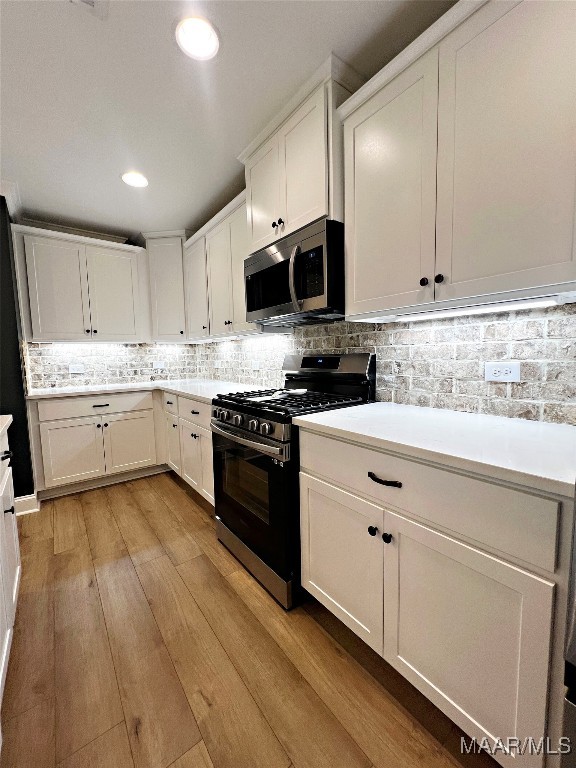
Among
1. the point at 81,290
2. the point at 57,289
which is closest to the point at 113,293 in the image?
the point at 81,290

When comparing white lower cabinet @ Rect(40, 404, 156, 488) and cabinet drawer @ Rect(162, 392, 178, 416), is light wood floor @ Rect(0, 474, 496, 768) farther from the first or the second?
cabinet drawer @ Rect(162, 392, 178, 416)

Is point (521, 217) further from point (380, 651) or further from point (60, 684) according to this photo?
point (60, 684)

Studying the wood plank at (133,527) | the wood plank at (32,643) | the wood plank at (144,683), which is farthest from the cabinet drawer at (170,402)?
the wood plank at (144,683)

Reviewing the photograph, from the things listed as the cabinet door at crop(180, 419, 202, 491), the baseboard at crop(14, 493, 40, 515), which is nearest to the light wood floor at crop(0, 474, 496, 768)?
the cabinet door at crop(180, 419, 202, 491)

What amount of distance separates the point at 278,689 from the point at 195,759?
12.9 inches

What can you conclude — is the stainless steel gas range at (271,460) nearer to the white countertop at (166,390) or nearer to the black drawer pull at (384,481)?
the black drawer pull at (384,481)

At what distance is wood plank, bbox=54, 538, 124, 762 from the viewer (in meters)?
1.10

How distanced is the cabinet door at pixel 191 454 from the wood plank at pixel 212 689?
912 millimetres

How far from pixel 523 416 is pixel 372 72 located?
1772 millimetres

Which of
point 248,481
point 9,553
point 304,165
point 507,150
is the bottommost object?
point 9,553

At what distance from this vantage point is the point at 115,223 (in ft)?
10.5

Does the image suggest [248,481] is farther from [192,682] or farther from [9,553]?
[9,553]

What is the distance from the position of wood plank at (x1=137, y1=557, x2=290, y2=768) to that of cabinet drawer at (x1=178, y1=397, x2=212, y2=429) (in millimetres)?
1048

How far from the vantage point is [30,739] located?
1072 mm
